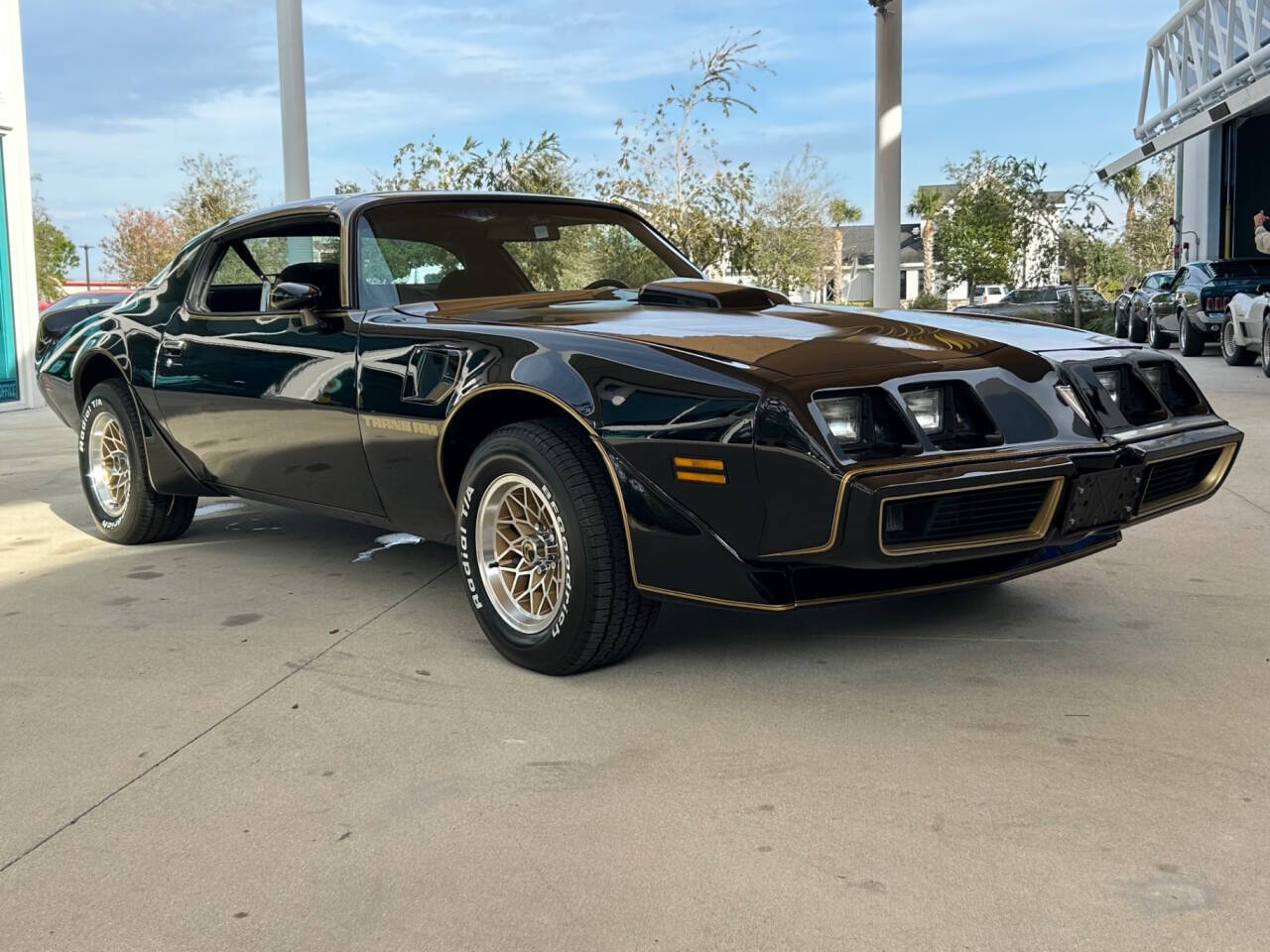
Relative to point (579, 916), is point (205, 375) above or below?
above

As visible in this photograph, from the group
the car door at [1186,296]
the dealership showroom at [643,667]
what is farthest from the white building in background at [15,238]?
the car door at [1186,296]

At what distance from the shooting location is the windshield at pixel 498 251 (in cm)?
404

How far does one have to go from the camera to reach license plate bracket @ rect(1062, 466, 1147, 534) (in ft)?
9.84

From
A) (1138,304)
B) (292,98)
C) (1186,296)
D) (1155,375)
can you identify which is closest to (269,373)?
(1155,375)

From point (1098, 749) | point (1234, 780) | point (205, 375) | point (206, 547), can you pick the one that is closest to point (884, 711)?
point (1098, 749)

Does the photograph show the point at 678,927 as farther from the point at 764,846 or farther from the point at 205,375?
the point at 205,375

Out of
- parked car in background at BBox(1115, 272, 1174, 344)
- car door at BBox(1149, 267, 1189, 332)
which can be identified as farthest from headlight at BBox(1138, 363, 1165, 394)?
parked car in background at BBox(1115, 272, 1174, 344)

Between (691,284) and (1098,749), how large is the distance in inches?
73.2

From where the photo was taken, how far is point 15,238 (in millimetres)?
12531

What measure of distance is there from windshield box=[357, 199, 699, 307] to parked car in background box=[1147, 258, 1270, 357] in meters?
13.1

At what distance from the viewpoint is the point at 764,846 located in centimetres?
230

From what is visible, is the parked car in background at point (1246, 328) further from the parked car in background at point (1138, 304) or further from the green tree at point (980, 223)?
the green tree at point (980, 223)

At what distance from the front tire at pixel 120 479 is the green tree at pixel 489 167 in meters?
7.92

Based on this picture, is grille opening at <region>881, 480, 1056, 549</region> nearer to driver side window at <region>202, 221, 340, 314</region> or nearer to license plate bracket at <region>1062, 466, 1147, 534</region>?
license plate bracket at <region>1062, 466, 1147, 534</region>
